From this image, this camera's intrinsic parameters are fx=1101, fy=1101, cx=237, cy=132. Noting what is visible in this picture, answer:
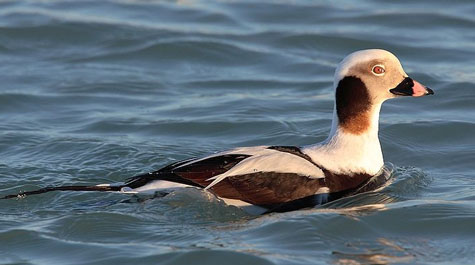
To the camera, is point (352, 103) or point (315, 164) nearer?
point (315, 164)

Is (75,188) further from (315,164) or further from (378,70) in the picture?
(378,70)

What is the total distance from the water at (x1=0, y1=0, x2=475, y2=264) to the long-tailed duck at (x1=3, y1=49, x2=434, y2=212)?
11 cm

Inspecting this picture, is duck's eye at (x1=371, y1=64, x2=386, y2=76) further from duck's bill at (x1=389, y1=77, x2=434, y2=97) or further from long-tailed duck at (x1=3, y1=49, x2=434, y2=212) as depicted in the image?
duck's bill at (x1=389, y1=77, x2=434, y2=97)

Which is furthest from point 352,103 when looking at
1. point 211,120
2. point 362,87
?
point 211,120

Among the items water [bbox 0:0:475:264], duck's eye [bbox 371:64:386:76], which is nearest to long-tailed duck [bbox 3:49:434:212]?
duck's eye [bbox 371:64:386:76]

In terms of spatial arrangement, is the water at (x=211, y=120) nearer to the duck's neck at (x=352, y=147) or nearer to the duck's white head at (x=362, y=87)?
the duck's neck at (x=352, y=147)

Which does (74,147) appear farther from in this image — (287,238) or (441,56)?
(441,56)

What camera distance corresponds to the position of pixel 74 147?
345 inches

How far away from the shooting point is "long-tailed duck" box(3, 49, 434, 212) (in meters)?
6.79

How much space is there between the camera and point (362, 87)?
285 inches

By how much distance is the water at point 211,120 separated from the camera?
6.40m

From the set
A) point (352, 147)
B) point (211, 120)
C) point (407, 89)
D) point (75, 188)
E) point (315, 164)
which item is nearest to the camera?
point (75, 188)

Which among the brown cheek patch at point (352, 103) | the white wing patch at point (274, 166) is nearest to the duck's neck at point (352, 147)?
the brown cheek patch at point (352, 103)

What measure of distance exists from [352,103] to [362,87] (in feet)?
0.41
